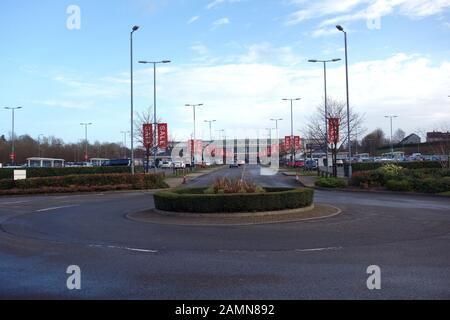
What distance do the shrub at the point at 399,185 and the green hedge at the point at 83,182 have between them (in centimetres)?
1559

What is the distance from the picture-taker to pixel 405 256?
10289 millimetres

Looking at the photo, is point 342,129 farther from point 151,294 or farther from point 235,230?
point 151,294

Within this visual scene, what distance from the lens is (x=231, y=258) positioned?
1039 cm

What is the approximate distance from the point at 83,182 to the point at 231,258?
26.7 m

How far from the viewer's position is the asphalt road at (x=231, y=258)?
768 cm

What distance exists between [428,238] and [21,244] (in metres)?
9.91

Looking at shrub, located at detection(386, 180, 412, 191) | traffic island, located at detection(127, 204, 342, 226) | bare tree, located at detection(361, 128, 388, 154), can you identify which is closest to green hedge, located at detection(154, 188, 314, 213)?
traffic island, located at detection(127, 204, 342, 226)

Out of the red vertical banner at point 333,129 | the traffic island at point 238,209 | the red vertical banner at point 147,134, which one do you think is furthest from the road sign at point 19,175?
the red vertical banner at point 333,129

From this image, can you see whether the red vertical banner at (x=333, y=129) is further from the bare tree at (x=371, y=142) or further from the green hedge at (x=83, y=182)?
the bare tree at (x=371, y=142)

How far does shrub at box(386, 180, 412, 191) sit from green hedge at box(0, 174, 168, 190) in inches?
614

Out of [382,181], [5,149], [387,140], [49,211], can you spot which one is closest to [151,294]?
[49,211]

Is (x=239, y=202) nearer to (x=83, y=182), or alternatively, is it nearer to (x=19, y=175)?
(x=83, y=182)

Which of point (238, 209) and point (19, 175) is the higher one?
point (19, 175)

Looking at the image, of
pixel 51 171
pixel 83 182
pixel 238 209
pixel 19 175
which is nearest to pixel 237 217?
pixel 238 209
